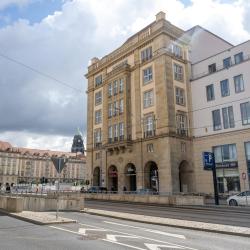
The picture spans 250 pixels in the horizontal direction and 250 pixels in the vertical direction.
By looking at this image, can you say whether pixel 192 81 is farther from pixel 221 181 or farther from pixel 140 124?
pixel 221 181

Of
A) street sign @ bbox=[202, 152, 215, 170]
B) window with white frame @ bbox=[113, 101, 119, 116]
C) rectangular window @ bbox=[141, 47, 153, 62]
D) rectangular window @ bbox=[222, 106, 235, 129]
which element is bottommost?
street sign @ bbox=[202, 152, 215, 170]

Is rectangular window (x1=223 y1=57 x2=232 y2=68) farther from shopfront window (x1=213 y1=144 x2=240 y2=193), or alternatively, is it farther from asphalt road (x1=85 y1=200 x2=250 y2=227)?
asphalt road (x1=85 y1=200 x2=250 y2=227)

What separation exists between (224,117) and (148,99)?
1146 cm

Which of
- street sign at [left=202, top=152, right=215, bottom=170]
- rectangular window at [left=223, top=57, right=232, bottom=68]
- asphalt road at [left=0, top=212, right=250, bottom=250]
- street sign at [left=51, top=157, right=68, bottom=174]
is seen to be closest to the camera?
asphalt road at [left=0, top=212, right=250, bottom=250]

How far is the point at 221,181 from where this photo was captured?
41375 mm

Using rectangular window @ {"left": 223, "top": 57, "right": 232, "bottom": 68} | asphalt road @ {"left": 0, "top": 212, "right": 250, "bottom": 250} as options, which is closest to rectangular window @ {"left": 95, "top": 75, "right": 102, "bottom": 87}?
rectangular window @ {"left": 223, "top": 57, "right": 232, "bottom": 68}

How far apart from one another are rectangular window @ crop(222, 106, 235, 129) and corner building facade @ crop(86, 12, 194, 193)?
576 centimetres

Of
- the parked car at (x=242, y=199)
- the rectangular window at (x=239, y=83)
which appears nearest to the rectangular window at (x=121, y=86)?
the rectangular window at (x=239, y=83)

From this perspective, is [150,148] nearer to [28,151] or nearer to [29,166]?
[29,166]

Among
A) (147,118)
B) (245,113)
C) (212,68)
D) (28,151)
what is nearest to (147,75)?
(147,118)

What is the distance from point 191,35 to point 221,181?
24.1 metres

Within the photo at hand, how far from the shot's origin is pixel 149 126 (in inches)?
1838

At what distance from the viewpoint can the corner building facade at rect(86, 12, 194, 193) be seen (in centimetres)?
4375

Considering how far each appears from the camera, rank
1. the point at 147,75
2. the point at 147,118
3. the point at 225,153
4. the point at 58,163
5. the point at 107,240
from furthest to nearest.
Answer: the point at 147,75
the point at 147,118
the point at 225,153
the point at 58,163
the point at 107,240
